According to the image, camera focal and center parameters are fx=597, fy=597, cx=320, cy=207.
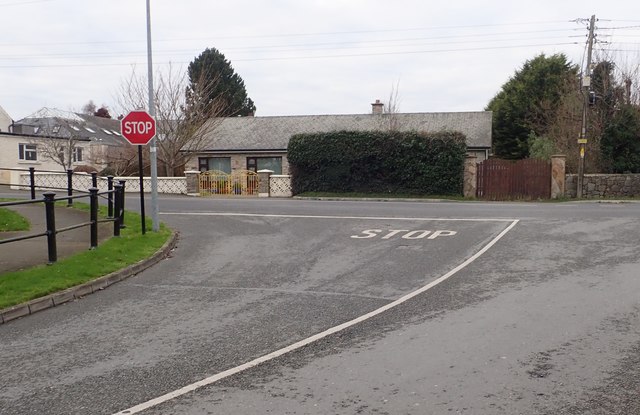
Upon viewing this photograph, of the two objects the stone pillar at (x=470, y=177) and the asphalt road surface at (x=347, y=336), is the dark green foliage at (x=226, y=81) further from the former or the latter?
the asphalt road surface at (x=347, y=336)

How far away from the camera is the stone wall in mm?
29453

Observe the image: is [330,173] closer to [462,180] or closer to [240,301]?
[462,180]

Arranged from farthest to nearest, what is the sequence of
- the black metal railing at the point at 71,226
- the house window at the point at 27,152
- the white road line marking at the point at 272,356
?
1. the house window at the point at 27,152
2. the black metal railing at the point at 71,226
3. the white road line marking at the point at 272,356

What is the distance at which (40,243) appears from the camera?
39.3ft

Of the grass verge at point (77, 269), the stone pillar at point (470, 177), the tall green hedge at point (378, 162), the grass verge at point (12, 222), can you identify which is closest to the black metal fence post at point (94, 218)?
the grass verge at point (77, 269)

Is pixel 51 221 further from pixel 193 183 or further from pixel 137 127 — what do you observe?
pixel 193 183

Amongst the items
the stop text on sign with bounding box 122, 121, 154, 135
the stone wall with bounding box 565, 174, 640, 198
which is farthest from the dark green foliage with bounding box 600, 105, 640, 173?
the stop text on sign with bounding box 122, 121, 154, 135

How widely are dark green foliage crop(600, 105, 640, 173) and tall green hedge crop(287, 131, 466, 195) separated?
792 cm

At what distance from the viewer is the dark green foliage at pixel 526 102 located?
4347 cm

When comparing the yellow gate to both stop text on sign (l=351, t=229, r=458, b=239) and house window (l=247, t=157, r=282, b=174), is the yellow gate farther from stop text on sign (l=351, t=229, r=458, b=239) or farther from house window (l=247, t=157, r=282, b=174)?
stop text on sign (l=351, t=229, r=458, b=239)

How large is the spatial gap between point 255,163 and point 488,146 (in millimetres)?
16475

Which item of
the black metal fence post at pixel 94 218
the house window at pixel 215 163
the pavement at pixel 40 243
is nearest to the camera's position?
the pavement at pixel 40 243

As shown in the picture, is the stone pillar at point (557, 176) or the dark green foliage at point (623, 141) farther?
the dark green foliage at point (623, 141)

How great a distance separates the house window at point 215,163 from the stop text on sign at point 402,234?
2959 cm
